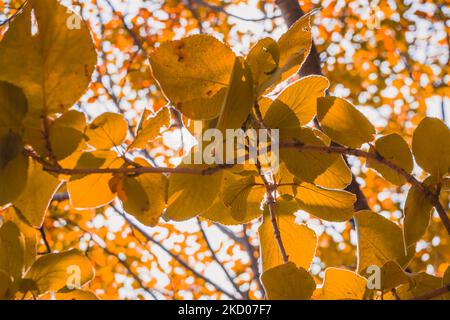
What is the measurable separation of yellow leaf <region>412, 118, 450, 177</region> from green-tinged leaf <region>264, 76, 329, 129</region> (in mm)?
108

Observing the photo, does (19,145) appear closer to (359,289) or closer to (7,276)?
(7,276)

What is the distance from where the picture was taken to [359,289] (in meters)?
0.48

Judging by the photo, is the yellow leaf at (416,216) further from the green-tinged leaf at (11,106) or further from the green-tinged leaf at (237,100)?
the green-tinged leaf at (11,106)

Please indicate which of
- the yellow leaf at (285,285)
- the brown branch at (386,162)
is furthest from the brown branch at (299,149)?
the yellow leaf at (285,285)

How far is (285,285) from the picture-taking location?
423 mm

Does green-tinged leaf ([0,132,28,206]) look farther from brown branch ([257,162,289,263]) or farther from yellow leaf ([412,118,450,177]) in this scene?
yellow leaf ([412,118,450,177])

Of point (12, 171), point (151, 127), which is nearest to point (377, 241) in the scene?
point (151, 127)

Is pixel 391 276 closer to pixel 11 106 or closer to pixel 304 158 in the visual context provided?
pixel 304 158

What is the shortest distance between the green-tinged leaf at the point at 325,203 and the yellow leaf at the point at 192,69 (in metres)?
0.17

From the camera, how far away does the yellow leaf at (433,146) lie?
48 cm

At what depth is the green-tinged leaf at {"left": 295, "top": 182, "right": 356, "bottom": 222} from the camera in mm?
558

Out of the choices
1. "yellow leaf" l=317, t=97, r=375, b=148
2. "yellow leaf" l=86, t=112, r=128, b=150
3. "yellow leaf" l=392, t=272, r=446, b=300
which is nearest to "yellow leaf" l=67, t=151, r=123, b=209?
"yellow leaf" l=86, t=112, r=128, b=150

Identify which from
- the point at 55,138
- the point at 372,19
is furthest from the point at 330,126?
the point at 372,19
